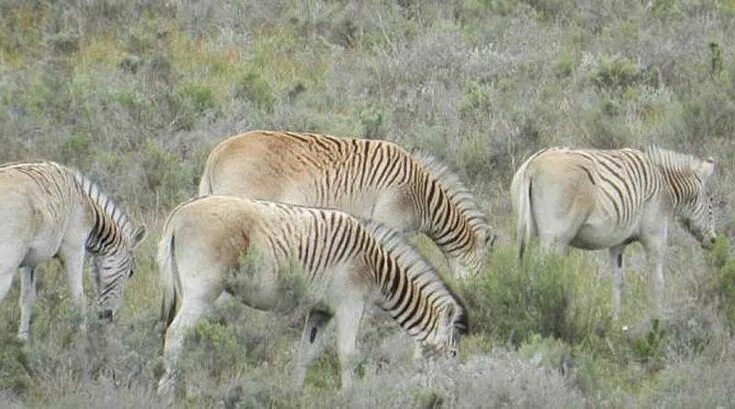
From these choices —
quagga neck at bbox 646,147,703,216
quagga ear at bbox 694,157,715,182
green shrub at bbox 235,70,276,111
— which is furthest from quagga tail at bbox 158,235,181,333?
green shrub at bbox 235,70,276,111

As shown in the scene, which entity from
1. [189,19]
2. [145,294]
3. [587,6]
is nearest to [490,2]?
[587,6]

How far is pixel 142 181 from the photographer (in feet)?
46.4

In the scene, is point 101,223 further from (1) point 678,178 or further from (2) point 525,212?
(1) point 678,178

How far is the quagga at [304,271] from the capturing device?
349 inches

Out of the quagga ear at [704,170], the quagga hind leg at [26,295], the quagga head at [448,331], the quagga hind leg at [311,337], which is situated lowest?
the quagga hind leg at [26,295]

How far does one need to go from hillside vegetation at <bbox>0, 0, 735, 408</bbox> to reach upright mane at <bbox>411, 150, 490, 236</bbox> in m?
0.58

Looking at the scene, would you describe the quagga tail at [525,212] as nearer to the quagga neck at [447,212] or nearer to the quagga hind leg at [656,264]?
the quagga neck at [447,212]

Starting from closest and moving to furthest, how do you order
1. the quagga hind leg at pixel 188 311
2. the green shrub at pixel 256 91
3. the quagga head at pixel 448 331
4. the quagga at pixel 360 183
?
the quagga hind leg at pixel 188 311
the quagga head at pixel 448 331
the quagga at pixel 360 183
the green shrub at pixel 256 91

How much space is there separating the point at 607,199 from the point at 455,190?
1.54m

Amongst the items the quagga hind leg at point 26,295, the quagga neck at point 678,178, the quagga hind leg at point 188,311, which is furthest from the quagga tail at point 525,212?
the quagga hind leg at point 26,295

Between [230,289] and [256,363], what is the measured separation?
88cm

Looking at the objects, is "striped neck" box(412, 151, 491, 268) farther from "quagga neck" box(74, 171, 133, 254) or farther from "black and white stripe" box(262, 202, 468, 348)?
"quagga neck" box(74, 171, 133, 254)

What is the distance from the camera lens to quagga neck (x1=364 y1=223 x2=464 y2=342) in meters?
9.32

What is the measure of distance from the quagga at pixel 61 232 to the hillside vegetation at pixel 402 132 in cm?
23
